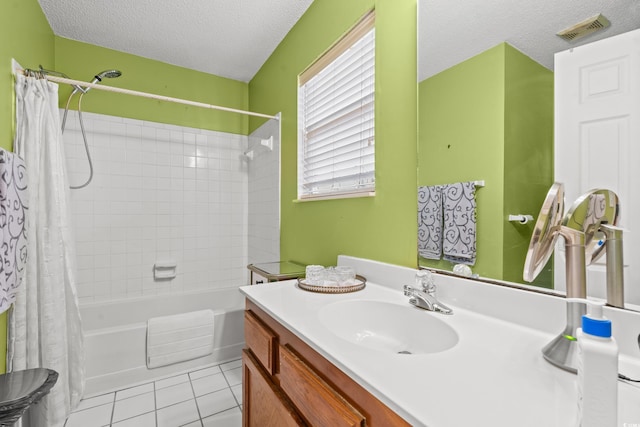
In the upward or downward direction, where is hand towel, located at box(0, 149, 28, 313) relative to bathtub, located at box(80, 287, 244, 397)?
upward

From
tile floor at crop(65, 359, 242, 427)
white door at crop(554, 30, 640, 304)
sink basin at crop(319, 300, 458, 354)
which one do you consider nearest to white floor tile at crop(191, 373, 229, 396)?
tile floor at crop(65, 359, 242, 427)

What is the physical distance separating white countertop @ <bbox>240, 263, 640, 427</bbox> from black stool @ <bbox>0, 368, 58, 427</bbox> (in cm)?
97

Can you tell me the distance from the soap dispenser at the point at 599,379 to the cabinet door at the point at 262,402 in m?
0.61

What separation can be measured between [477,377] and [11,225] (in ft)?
5.84

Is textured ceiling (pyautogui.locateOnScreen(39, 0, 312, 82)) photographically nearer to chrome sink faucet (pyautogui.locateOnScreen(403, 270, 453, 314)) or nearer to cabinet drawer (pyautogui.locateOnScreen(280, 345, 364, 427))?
chrome sink faucet (pyautogui.locateOnScreen(403, 270, 453, 314))

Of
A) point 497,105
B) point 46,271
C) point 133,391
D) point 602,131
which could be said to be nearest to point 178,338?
point 133,391

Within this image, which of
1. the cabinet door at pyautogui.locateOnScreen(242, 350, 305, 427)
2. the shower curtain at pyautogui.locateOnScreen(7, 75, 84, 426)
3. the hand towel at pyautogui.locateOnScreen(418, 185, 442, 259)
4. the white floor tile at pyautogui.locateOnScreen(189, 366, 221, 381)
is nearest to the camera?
the cabinet door at pyautogui.locateOnScreen(242, 350, 305, 427)

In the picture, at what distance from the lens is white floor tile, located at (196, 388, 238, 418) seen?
69.1 inches

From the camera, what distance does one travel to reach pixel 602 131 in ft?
2.20

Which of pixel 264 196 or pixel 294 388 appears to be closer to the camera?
pixel 294 388

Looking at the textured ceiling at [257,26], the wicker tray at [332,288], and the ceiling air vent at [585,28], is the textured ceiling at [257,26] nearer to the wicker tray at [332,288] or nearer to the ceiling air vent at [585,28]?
the ceiling air vent at [585,28]

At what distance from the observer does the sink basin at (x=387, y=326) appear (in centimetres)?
86

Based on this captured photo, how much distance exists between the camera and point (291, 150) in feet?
6.96

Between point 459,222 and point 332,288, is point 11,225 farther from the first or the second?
point 459,222
